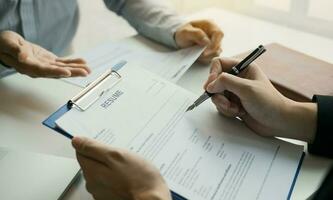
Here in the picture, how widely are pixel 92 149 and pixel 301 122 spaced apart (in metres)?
0.36

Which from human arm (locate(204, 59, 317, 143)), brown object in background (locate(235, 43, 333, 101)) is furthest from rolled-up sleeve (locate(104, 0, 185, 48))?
human arm (locate(204, 59, 317, 143))

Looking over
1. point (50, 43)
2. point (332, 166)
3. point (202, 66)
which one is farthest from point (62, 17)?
point (332, 166)

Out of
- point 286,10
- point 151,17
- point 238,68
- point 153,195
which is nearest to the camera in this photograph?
point 153,195

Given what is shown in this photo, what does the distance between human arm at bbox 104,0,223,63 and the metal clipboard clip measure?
286 mm

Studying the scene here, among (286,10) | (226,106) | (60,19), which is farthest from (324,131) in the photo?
(60,19)

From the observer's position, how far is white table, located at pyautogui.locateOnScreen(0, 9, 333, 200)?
0.62m

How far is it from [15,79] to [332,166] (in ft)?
2.25

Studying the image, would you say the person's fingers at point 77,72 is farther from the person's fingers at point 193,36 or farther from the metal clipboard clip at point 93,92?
the person's fingers at point 193,36

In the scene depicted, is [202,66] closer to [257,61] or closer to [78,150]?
[257,61]

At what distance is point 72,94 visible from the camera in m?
0.80

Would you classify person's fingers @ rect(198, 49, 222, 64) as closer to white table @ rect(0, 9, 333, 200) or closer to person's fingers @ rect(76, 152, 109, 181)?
white table @ rect(0, 9, 333, 200)

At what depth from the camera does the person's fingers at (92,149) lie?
1.70 ft

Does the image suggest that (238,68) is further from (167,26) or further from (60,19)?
(60,19)

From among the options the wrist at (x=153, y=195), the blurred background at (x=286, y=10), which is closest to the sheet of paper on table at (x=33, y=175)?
the wrist at (x=153, y=195)
